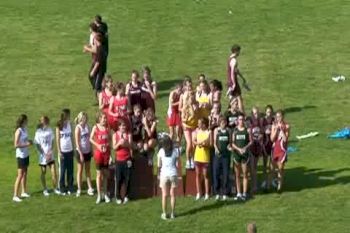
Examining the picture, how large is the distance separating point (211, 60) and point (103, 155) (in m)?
11.7

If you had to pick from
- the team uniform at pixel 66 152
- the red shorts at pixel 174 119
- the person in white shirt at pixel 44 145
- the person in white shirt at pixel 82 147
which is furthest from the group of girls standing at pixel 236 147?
the person in white shirt at pixel 44 145

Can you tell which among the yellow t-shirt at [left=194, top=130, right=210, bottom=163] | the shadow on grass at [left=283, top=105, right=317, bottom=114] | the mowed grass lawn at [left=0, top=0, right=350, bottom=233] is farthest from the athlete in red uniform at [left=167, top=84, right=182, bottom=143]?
the shadow on grass at [left=283, top=105, right=317, bottom=114]

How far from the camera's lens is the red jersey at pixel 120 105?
23.2 metres

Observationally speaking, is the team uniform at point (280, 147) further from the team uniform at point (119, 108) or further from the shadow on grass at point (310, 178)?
the team uniform at point (119, 108)

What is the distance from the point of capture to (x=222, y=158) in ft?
70.9

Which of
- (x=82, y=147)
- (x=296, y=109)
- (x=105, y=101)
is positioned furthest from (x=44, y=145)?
(x=296, y=109)

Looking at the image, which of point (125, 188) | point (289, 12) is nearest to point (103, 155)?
point (125, 188)

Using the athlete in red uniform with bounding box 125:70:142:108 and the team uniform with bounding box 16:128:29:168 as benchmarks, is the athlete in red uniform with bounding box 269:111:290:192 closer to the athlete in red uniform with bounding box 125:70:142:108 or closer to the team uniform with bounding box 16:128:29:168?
the athlete in red uniform with bounding box 125:70:142:108

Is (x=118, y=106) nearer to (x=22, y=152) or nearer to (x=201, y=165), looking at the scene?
(x=22, y=152)

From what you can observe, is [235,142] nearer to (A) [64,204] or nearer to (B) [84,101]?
(A) [64,204]

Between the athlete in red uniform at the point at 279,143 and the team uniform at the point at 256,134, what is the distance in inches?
11.0

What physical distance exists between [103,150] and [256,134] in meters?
3.27

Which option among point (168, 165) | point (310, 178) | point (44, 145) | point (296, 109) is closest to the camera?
point (168, 165)

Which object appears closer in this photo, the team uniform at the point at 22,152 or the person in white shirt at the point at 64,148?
the team uniform at the point at 22,152
